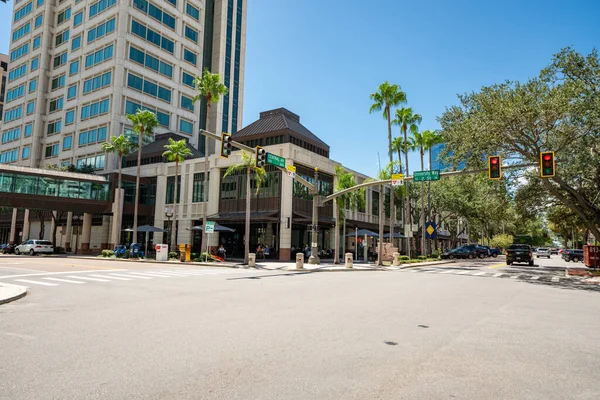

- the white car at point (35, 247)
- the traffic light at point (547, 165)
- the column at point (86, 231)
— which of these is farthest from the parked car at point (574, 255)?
the white car at point (35, 247)

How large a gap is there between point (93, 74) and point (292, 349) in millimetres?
63915

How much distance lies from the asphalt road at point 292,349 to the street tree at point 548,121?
490 inches

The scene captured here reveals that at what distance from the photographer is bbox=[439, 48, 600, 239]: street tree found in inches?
797

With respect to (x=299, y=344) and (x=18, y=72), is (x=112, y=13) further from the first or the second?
(x=299, y=344)

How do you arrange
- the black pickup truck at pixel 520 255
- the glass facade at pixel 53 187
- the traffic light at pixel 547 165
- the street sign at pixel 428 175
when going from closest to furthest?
the traffic light at pixel 547 165 < the street sign at pixel 428 175 < the black pickup truck at pixel 520 255 < the glass facade at pixel 53 187

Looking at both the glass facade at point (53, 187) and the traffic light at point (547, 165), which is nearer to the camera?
the traffic light at point (547, 165)

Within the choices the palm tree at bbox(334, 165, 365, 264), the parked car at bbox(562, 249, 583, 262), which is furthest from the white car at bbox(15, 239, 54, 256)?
the parked car at bbox(562, 249, 583, 262)

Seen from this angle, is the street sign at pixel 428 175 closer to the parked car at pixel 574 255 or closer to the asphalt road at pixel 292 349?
the asphalt road at pixel 292 349

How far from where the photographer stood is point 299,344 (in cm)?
623

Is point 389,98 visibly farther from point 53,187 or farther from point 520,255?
point 53,187

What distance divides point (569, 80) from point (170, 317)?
23.5 m

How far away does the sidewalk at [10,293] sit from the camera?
10315 millimetres

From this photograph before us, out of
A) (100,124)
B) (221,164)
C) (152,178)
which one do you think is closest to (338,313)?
(221,164)

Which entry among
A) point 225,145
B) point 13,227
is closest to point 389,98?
point 225,145
